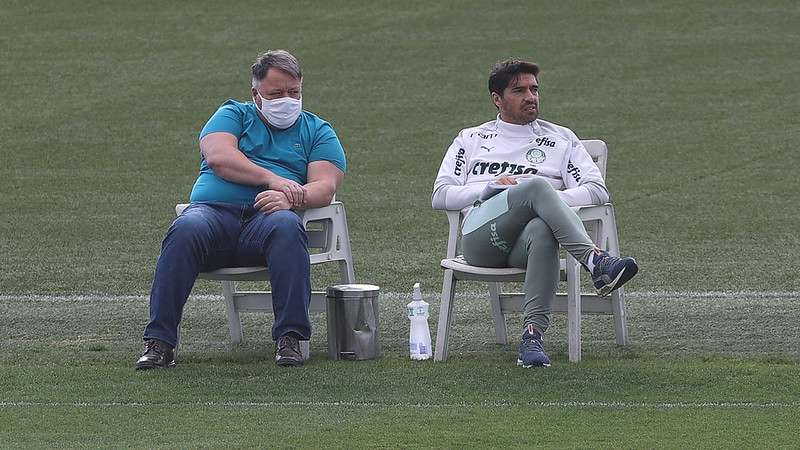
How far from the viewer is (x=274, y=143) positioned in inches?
287

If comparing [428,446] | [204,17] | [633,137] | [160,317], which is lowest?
[428,446]

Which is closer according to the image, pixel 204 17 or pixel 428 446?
pixel 428 446

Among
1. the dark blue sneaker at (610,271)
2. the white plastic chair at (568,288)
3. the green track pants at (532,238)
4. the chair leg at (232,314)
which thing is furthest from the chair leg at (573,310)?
the chair leg at (232,314)

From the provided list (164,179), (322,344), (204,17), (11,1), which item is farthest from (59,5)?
(322,344)

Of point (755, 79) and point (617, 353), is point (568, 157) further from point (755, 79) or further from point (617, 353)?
point (755, 79)

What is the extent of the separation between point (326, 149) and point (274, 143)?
23 centimetres

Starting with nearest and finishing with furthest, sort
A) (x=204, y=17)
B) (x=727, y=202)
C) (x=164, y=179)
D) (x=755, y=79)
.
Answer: (x=727, y=202)
(x=164, y=179)
(x=755, y=79)
(x=204, y=17)

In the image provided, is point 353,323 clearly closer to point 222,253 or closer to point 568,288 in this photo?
point 222,253

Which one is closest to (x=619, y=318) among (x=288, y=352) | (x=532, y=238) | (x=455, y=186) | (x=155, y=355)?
(x=532, y=238)

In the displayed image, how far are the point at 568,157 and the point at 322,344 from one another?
1.38 metres

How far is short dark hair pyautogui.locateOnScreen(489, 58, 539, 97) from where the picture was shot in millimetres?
7160

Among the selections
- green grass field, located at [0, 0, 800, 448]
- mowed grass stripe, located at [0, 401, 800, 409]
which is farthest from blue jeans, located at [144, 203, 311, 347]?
mowed grass stripe, located at [0, 401, 800, 409]

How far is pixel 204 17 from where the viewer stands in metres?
20.7

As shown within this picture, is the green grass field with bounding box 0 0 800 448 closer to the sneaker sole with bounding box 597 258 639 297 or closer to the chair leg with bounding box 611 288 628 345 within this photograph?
the chair leg with bounding box 611 288 628 345
